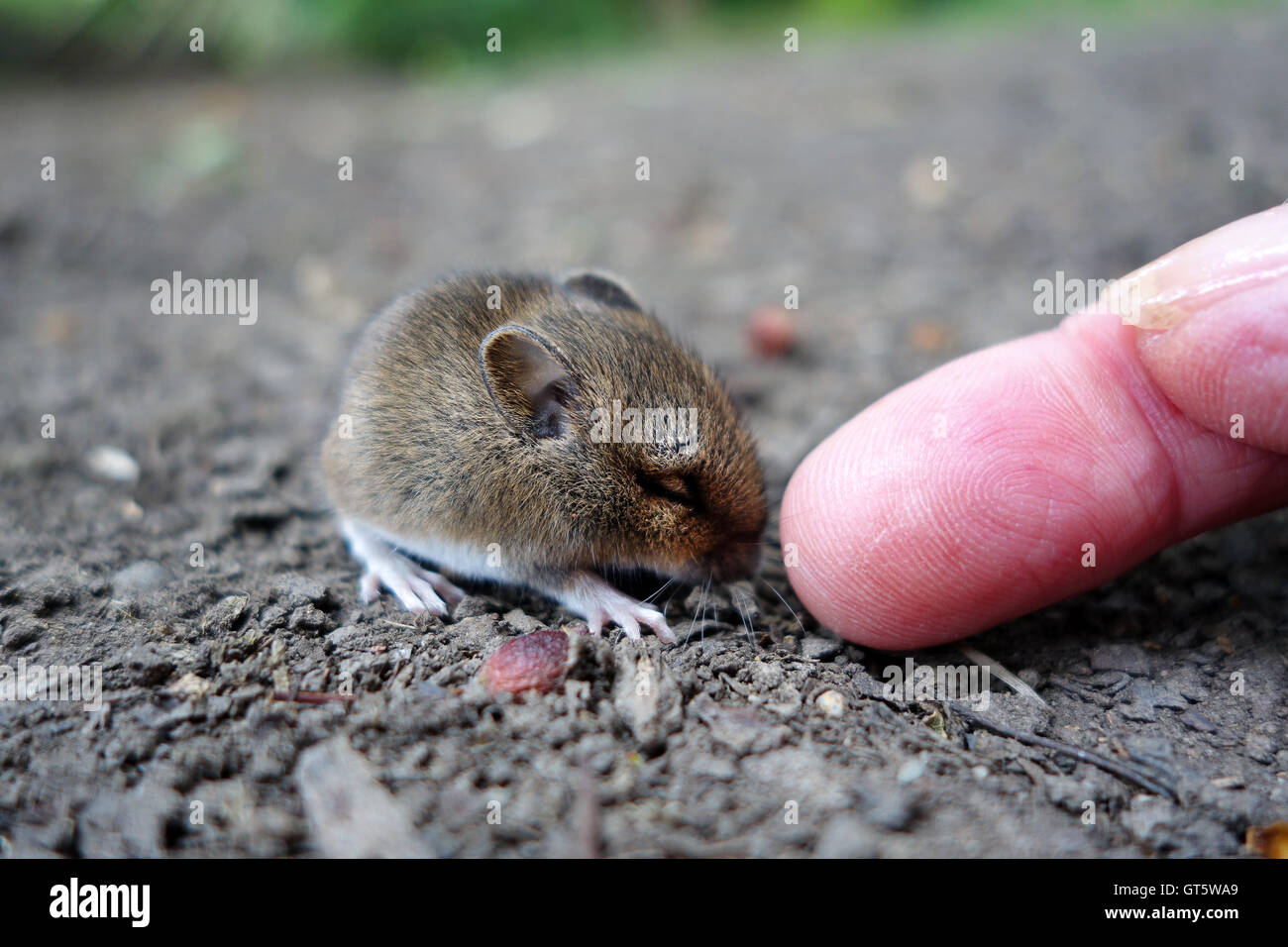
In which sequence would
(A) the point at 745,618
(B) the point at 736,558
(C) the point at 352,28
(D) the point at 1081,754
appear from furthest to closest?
(C) the point at 352,28 < (B) the point at 736,558 < (A) the point at 745,618 < (D) the point at 1081,754

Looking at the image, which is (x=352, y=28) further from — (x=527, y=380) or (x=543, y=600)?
(x=543, y=600)

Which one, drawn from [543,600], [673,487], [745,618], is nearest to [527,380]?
[673,487]

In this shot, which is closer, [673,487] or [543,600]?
[673,487]

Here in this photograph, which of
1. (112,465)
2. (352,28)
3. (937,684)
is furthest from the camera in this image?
(352,28)

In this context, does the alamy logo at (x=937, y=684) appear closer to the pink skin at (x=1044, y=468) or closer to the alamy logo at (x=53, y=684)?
the pink skin at (x=1044, y=468)

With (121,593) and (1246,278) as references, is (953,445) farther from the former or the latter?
(121,593)

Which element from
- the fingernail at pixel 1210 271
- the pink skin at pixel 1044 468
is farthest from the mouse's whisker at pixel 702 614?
the fingernail at pixel 1210 271
